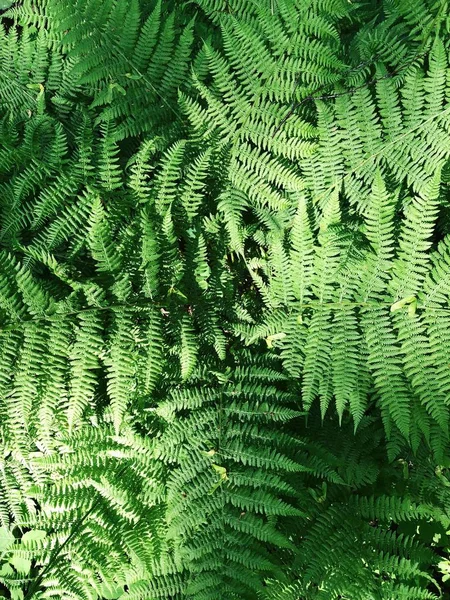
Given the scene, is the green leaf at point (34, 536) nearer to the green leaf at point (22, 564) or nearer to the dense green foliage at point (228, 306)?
the dense green foliage at point (228, 306)

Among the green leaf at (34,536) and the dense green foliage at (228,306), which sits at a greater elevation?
the dense green foliage at (228,306)

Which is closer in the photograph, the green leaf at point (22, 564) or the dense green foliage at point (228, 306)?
the dense green foliage at point (228, 306)

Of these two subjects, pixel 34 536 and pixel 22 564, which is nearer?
pixel 34 536

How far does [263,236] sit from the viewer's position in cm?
312

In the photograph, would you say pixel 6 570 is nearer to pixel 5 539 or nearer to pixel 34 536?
pixel 5 539

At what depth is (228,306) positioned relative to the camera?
9.42ft

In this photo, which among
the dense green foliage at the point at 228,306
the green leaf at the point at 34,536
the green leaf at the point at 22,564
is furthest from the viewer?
the green leaf at the point at 22,564

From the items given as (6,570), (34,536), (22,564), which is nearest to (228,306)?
(34,536)

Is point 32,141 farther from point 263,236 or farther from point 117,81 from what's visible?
point 263,236

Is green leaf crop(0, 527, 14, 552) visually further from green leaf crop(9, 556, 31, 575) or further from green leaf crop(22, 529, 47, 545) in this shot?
green leaf crop(22, 529, 47, 545)

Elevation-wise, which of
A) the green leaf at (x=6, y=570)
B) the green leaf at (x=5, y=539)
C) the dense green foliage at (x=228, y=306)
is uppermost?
the dense green foliage at (x=228, y=306)

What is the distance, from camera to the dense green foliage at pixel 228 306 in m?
2.50

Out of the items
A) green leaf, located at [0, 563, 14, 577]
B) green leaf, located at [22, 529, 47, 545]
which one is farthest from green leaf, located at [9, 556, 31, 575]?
green leaf, located at [22, 529, 47, 545]

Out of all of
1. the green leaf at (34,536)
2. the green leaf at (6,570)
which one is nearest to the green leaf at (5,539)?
the green leaf at (6,570)
